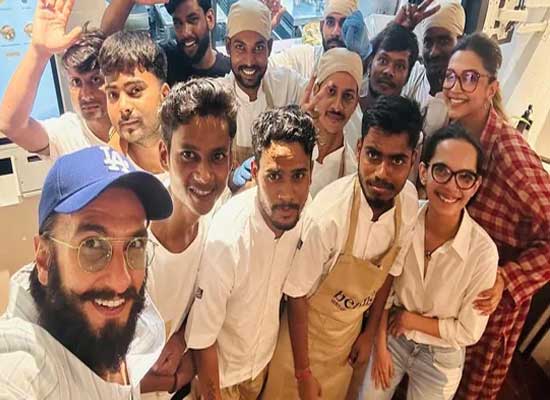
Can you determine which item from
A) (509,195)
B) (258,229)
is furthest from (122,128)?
(509,195)

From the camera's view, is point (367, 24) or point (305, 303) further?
point (367, 24)

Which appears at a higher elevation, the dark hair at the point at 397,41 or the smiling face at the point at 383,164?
the dark hair at the point at 397,41

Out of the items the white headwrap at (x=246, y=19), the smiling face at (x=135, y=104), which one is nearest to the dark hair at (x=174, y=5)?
the white headwrap at (x=246, y=19)

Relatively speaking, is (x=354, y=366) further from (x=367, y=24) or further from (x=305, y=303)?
(x=367, y=24)

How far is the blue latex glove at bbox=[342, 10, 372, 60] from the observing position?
165 centimetres

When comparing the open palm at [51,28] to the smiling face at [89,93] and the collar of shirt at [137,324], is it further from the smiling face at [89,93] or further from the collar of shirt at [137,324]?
the collar of shirt at [137,324]

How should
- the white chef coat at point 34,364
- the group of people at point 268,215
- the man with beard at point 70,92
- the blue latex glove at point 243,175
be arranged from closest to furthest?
the white chef coat at point 34,364
the group of people at point 268,215
the man with beard at point 70,92
the blue latex glove at point 243,175

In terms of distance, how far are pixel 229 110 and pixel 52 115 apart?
41cm

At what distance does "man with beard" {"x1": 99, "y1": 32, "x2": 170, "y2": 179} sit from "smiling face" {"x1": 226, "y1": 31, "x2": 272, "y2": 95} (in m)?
0.34

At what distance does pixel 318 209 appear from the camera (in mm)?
1381

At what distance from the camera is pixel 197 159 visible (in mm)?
1034

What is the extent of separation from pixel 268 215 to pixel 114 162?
45 cm

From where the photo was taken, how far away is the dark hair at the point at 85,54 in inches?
40.6

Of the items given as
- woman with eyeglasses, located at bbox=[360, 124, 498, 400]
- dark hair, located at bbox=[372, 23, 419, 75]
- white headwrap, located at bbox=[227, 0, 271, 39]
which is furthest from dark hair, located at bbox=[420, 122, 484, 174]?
white headwrap, located at bbox=[227, 0, 271, 39]
